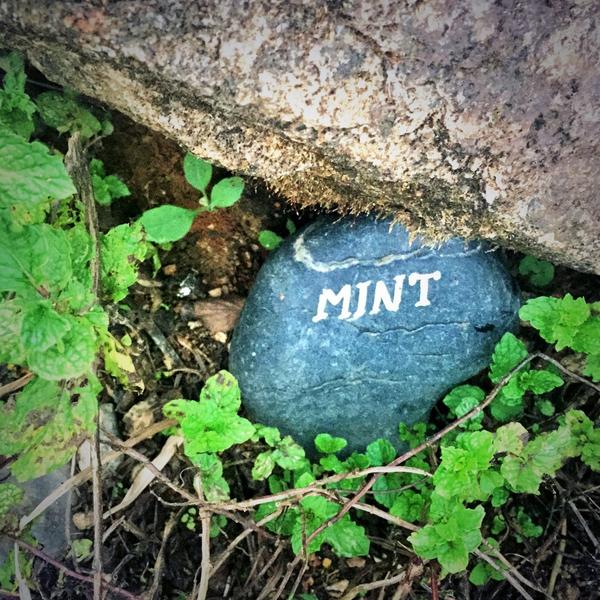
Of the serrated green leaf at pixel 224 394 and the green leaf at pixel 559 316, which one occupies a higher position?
the green leaf at pixel 559 316

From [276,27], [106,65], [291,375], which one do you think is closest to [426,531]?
[291,375]

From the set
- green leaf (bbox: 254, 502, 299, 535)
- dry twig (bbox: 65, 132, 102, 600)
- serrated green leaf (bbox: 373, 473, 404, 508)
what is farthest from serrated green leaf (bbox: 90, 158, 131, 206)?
serrated green leaf (bbox: 373, 473, 404, 508)

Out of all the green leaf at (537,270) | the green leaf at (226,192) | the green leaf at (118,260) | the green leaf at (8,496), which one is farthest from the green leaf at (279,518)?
the green leaf at (537,270)

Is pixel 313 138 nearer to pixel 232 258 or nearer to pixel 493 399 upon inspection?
pixel 232 258

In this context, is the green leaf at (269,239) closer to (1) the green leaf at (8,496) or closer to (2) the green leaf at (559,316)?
(2) the green leaf at (559,316)

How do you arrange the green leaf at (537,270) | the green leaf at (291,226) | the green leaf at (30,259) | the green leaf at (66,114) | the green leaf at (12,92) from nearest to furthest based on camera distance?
1. the green leaf at (30,259)
2. the green leaf at (12,92)
3. the green leaf at (66,114)
4. the green leaf at (537,270)
5. the green leaf at (291,226)
